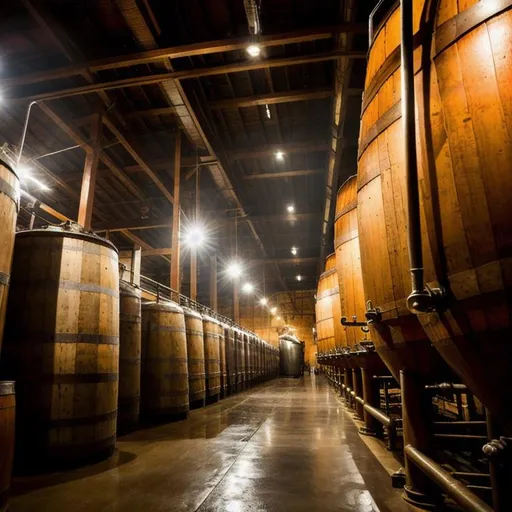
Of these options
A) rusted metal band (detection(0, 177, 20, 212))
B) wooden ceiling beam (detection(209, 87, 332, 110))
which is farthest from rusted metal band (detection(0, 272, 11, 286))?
wooden ceiling beam (detection(209, 87, 332, 110))

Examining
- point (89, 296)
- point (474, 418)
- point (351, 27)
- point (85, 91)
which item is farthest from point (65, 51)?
point (474, 418)

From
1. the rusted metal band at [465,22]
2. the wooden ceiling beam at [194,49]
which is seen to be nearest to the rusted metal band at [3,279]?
the rusted metal band at [465,22]

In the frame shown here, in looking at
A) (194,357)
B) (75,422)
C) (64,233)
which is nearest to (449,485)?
(75,422)

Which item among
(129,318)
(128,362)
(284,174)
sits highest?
(284,174)

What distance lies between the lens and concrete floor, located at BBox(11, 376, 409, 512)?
7.29ft

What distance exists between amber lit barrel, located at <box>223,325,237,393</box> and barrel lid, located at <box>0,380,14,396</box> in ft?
26.4

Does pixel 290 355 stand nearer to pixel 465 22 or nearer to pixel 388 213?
pixel 388 213

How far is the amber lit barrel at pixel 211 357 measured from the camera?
781 cm

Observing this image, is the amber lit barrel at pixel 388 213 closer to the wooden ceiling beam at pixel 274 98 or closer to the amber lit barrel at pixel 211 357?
the amber lit barrel at pixel 211 357

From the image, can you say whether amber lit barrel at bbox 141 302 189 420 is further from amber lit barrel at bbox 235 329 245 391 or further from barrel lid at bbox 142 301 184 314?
amber lit barrel at bbox 235 329 245 391

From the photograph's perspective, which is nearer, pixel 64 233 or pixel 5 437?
pixel 5 437

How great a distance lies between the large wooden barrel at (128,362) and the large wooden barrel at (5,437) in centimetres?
241

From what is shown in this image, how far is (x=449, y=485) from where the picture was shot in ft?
5.29

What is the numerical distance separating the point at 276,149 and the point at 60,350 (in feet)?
30.3
